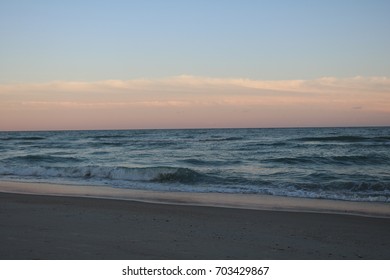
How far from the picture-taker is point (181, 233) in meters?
6.44

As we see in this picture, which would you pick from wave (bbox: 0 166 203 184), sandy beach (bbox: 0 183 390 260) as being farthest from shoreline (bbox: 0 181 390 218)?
wave (bbox: 0 166 203 184)

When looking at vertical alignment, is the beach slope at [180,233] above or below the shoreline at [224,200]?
above

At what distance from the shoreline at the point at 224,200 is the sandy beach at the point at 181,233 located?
0.66m

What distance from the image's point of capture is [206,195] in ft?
39.2

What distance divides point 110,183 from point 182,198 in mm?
4734

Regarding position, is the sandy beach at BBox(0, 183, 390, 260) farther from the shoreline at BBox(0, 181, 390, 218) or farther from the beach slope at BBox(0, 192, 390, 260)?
the shoreline at BBox(0, 181, 390, 218)

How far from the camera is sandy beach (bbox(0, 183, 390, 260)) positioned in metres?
5.23

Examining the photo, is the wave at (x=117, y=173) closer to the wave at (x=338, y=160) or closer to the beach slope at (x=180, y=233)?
the beach slope at (x=180, y=233)

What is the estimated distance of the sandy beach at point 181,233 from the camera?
523cm

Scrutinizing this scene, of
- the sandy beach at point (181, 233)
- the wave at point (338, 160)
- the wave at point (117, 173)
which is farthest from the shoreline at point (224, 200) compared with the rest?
the wave at point (338, 160)

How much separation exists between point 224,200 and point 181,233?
4563mm

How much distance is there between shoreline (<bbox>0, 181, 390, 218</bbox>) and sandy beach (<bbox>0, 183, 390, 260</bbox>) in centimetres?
66

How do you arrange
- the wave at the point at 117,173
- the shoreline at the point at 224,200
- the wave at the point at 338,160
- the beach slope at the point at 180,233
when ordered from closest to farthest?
the beach slope at the point at 180,233 → the shoreline at the point at 224,200 → the wave at the point at 117,173 → the wave at the point at 338,160
